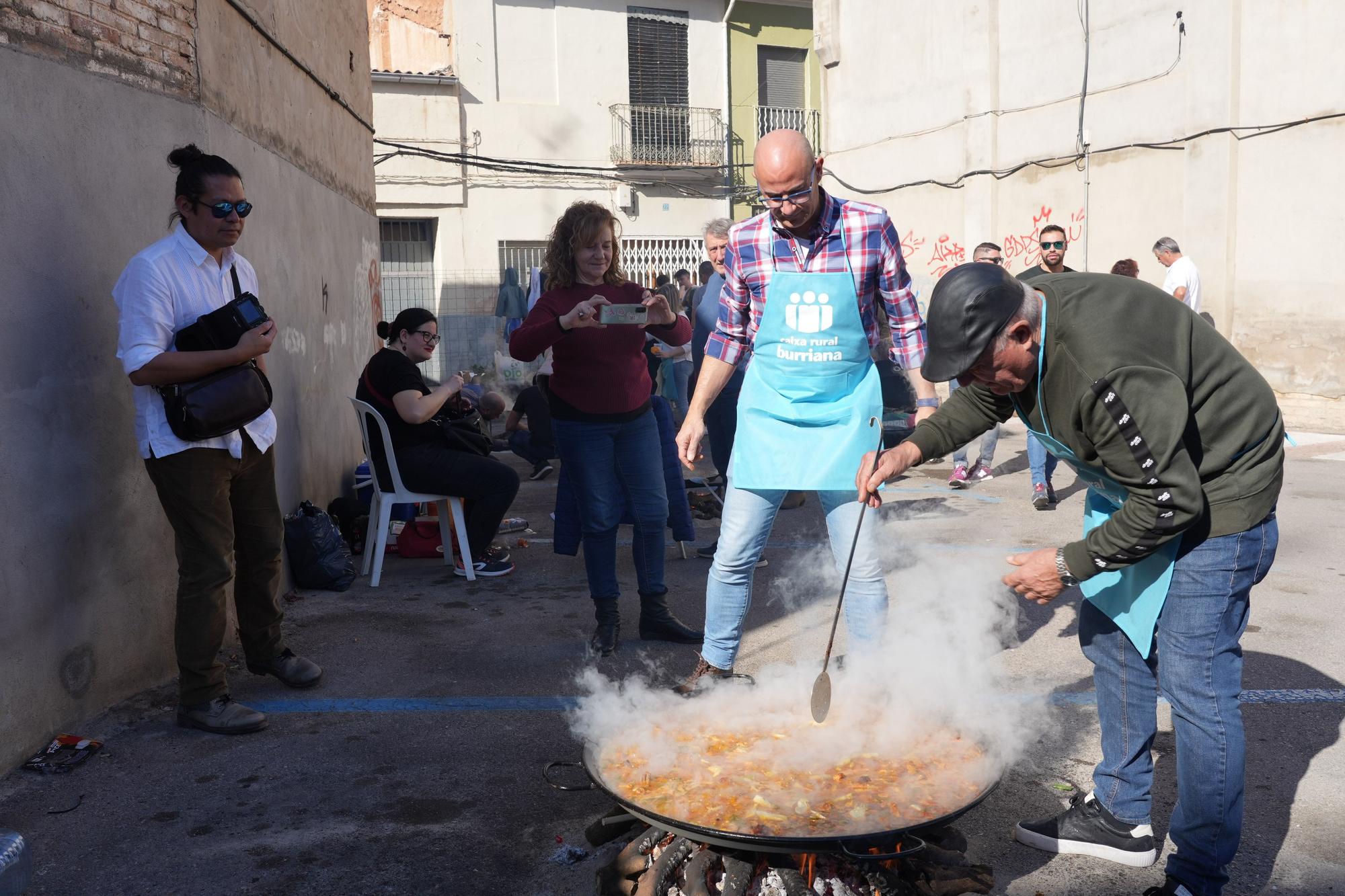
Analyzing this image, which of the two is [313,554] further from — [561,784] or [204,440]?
[561,784]

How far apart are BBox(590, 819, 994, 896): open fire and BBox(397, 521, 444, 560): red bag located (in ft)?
15.1

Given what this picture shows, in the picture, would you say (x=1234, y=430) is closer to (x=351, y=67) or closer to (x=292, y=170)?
(x=292, y=170)

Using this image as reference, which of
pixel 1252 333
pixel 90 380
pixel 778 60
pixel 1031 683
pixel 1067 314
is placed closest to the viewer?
pixel 1067 314

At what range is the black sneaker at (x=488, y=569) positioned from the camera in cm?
657

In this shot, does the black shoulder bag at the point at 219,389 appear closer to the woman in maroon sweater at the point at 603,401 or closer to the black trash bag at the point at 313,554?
the woman in maroon sweater at the point at 603,401

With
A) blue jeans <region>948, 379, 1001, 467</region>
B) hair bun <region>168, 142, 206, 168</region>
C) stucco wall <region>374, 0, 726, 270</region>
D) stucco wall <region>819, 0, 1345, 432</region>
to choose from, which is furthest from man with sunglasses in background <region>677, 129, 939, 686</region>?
stucco wall <region>374, 0, 726, 270</region>

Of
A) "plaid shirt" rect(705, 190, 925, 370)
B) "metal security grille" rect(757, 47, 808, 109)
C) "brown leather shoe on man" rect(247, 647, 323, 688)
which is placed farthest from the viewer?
"metal security grille" rect(757, 47, 808, 109)

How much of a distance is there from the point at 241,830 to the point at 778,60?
80.8 feet

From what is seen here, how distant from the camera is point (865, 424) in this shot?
373 centimetres

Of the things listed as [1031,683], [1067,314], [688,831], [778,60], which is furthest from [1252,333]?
[778,60]

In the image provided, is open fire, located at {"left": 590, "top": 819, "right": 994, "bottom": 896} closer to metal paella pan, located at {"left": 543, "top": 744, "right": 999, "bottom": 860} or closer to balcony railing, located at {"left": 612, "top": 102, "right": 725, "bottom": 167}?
metal paella pan, located at {"left": 543, "top": 744, "right": 999, "bottom": 860}

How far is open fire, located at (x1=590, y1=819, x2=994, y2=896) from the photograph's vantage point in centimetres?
248

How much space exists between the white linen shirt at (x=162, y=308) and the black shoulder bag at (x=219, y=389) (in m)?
0.05

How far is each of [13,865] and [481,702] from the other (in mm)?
2480
